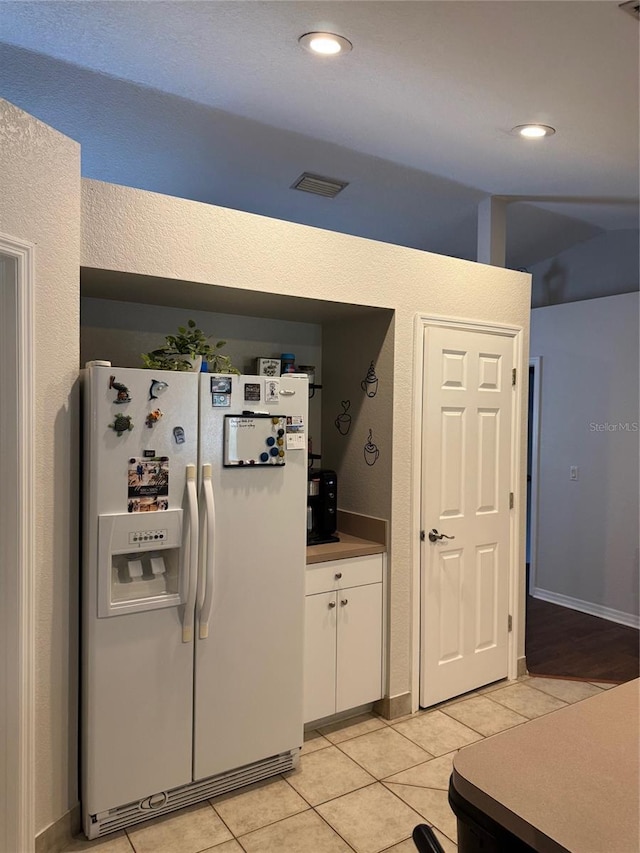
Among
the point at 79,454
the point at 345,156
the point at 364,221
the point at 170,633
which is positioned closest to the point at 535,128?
the point at 345,156

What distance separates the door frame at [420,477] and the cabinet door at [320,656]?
1.63ft

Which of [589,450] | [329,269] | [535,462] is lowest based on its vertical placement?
[535,462]

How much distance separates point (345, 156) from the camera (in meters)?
3.38

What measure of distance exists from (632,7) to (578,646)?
12.4 feet

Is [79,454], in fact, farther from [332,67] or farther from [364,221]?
[364,221]

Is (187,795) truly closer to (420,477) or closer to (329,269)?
(420,477)

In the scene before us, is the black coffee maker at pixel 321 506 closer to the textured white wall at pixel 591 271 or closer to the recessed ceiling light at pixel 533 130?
the recessed ceiling light at pixel 533 130

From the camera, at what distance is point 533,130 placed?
3016 millimetres

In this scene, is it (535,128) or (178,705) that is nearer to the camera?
(178,705)

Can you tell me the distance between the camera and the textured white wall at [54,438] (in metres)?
2.16

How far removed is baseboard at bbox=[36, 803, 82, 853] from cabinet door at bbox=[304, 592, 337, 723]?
42.8 inches

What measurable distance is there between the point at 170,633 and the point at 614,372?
12.9 feet

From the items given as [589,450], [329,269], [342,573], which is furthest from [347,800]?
[589,450]

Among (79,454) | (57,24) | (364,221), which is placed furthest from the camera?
(364,221)
